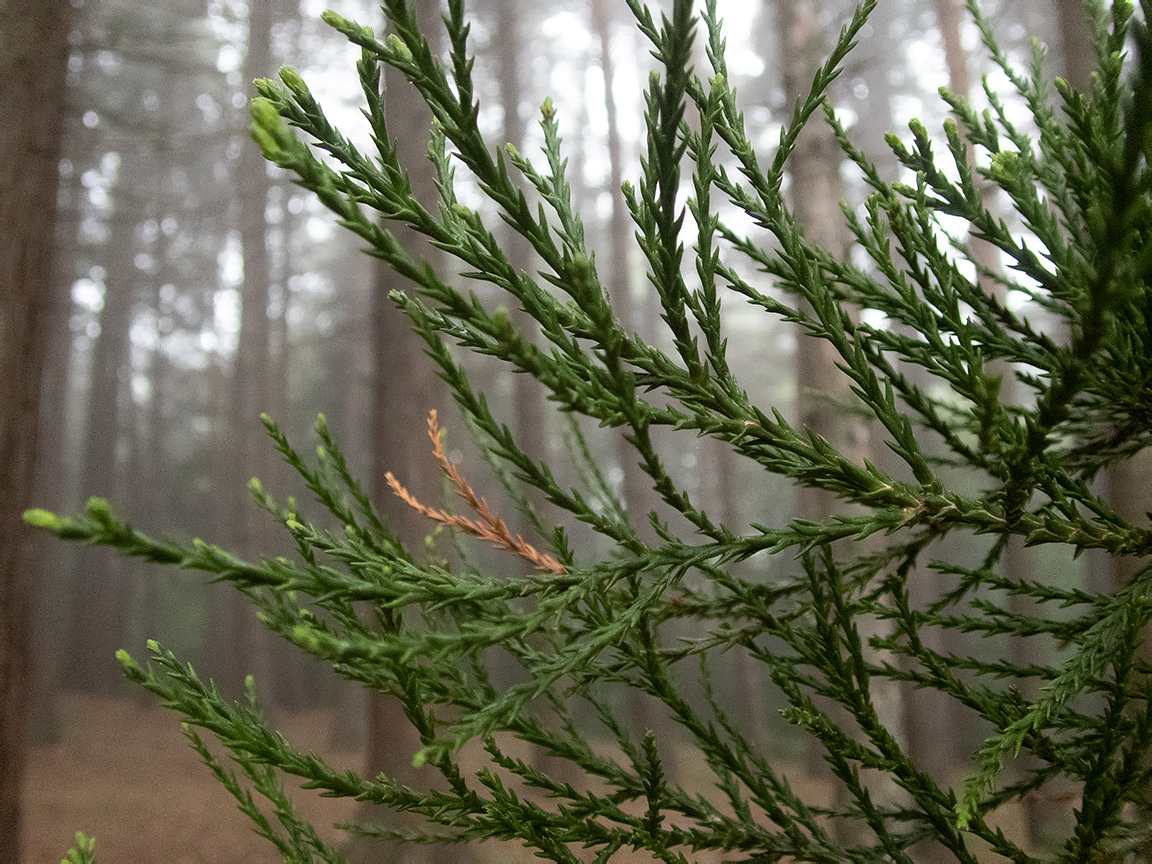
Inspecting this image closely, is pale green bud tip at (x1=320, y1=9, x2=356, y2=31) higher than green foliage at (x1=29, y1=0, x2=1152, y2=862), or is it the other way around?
pale green bud tip at (x1=320, y1=9, x2=356, y2=31)

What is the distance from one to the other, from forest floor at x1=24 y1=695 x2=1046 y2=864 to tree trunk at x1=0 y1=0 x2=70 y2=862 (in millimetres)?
4418

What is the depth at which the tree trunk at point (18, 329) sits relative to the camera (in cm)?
548

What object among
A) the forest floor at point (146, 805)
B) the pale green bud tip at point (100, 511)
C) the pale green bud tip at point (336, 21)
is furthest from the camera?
the forest floor at point (146, 805)

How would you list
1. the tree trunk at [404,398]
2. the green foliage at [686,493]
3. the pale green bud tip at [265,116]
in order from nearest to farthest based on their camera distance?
the pale green bud tip at [265,116], the green foliage at [686,493], the tree trunk at [404,398]

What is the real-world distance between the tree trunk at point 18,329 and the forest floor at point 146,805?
4.42m

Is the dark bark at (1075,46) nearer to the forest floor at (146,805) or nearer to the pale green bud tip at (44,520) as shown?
the pale green bud tip at (44,520)

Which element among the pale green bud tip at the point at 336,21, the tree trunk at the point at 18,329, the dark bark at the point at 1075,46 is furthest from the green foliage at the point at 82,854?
the dark bark at the point at 1075,46

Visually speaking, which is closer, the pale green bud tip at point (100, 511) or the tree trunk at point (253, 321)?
the pale green bud tip at point (100, 511)

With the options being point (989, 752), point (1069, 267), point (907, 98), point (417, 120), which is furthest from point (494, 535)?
point (907, 98)

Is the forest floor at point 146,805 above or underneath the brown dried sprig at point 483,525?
underneath

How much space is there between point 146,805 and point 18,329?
10.1 meters

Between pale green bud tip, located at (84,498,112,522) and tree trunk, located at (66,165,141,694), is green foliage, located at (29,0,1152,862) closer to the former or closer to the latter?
pale green bud tip, located at (84,498,112,522)

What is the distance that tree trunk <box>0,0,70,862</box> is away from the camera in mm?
5484

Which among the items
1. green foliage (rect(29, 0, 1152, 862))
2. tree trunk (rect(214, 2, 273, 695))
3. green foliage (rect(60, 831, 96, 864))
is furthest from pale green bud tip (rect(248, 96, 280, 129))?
tree trunk (rect(214, 2, 273, 695))
